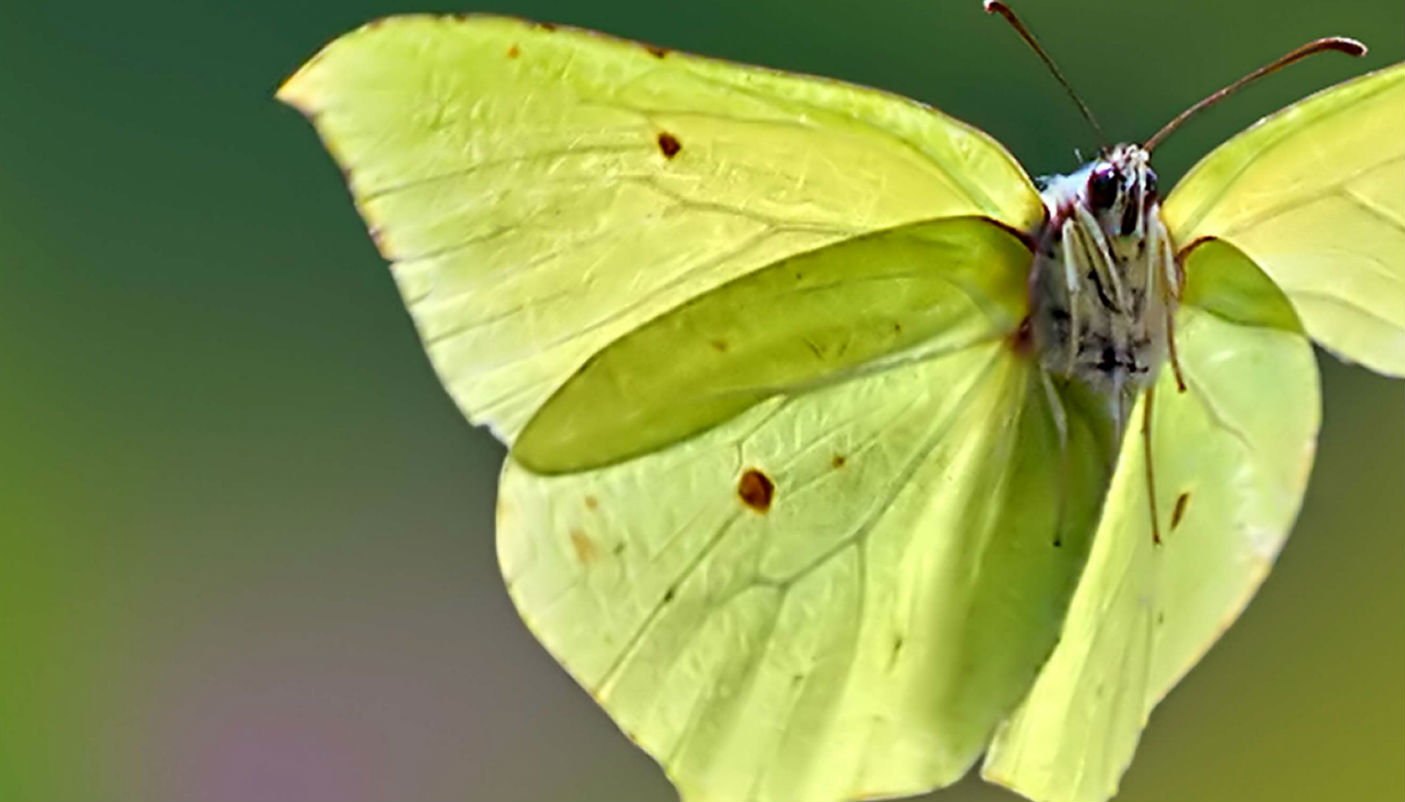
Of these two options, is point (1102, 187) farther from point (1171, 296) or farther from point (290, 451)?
point (290, 451)

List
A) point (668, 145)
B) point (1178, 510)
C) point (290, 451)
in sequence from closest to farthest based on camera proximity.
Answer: point (668, 145), point (1178, 510), point (290, 451)

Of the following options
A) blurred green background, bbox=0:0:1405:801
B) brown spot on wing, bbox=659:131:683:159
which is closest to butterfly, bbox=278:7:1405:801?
brown spot on wing, bbox=659:131:683:159

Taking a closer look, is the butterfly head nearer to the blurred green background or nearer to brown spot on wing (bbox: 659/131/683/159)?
brown spot on wing (bbox: 659/131/683/159)

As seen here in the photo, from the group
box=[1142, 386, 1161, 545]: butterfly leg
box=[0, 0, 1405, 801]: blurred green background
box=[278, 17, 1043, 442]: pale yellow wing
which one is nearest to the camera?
box=[278, 17, 1043, 442]: pale yellow wing

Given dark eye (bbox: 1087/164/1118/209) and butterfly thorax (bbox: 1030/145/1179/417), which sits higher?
dark eye (bbox: 1087/164/1118/209)

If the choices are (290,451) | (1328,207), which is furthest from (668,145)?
(290,451)

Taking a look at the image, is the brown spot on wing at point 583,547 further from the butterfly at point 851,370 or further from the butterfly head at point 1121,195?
the butterfly head at point 1121,195
